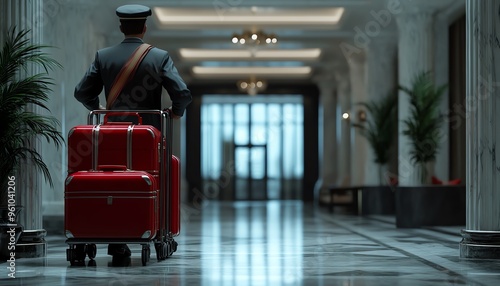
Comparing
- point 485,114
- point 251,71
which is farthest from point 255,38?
point 485,114

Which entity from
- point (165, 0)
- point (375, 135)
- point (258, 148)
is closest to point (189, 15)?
point (165, 0)

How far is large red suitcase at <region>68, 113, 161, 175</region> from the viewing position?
5559mm

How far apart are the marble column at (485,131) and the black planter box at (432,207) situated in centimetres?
530

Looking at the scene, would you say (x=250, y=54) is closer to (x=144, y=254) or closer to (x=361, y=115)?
(x=361, y=115)

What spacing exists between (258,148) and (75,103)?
19.3m

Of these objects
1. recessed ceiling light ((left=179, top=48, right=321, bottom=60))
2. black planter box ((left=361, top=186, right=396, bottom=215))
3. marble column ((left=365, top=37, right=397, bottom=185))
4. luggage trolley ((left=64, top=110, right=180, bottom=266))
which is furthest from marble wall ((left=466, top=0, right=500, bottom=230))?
recessed ceiling light ((left=179, top=48, right=321, bottom=60))

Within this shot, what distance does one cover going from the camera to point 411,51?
14703 mm

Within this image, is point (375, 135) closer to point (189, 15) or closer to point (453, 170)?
point (453, 170)

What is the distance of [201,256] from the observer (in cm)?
680

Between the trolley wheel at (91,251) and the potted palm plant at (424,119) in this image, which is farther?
the potted palm plant at (424,119)

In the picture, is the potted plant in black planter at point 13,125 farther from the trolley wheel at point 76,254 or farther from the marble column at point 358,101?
the marble column at point 358,101

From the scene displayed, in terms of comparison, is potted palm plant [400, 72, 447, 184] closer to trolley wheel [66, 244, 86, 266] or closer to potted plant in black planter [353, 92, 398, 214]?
potted plant in black planter [353, 92, 398, 214]

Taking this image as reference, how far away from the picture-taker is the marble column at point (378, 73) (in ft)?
59.8

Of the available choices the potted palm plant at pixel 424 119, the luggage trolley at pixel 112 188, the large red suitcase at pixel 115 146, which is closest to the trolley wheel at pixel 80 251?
the luggage trolley at pixel 112 188
